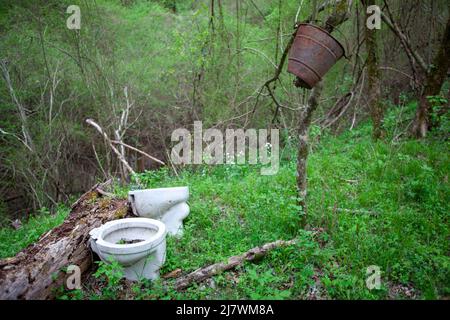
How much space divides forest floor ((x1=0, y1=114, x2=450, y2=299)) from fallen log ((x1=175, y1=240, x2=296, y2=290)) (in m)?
0.06

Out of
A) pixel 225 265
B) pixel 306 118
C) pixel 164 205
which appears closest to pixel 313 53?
pixel 306 118

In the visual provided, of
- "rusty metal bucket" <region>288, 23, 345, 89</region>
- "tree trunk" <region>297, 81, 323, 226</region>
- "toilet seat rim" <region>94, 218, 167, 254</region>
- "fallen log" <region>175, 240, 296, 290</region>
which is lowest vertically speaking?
"fallen log" <region>175, 240, 296, 290</region>

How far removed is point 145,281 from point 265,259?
1008 mm

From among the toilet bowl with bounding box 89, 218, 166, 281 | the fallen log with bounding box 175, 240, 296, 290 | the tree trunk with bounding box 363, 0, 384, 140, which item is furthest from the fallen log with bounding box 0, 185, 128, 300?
the tree trunk with bounding box 363, 0, 384, 140

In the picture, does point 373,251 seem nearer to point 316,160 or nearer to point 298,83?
point 298,83

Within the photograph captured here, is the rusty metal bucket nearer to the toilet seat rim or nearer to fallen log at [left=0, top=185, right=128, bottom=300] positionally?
the toilet seat rim

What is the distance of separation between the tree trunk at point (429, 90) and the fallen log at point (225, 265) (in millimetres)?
3369

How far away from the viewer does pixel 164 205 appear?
138 inches

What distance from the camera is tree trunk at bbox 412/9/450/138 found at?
4957 millimetres

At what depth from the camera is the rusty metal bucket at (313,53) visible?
7.79ft

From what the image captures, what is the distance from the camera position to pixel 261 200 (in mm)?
3650
